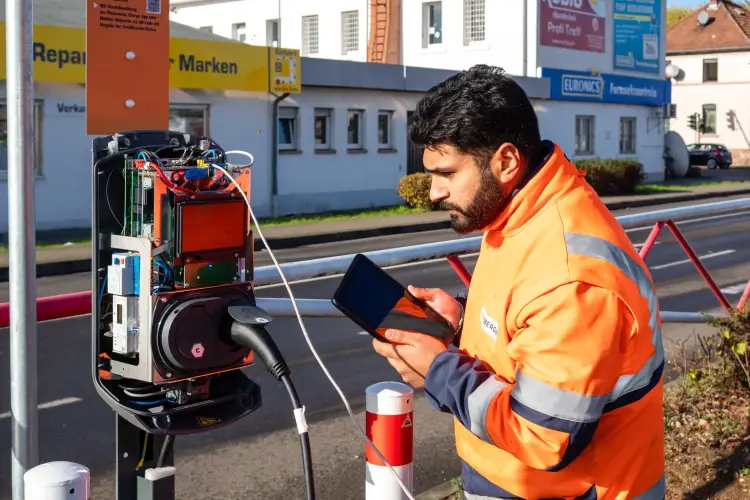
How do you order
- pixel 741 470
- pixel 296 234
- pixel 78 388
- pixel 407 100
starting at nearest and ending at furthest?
pixel 741 470
pixel 78 388
pixel 296 234
pixel 407 100

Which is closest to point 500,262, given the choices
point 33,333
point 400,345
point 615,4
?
point 400,345

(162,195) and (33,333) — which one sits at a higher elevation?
(162,195)

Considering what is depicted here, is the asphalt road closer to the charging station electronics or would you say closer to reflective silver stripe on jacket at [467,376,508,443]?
the charging station electronics

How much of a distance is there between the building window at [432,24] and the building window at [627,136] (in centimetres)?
793

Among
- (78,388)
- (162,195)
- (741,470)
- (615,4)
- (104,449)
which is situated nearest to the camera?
(162,195)

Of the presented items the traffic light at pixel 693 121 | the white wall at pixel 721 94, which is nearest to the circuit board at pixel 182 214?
the traffic light at pixel 693 121

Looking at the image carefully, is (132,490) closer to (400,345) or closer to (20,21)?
(400,345)

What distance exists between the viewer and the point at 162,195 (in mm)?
2180

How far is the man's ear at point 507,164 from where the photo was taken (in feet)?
7.32

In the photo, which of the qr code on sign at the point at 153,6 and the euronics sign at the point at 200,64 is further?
the euronics sign at the point at 200,64

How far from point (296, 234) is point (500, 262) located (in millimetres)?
17362

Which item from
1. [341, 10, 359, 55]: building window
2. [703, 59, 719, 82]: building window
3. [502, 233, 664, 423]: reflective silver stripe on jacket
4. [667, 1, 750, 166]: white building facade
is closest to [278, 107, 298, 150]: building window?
[341, 10, 359, 55]: building window

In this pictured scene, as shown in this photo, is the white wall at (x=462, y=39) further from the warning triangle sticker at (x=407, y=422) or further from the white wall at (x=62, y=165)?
the warning triangle sticker at (x=407, y=422)

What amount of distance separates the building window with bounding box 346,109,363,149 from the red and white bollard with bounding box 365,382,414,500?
2390 cm
